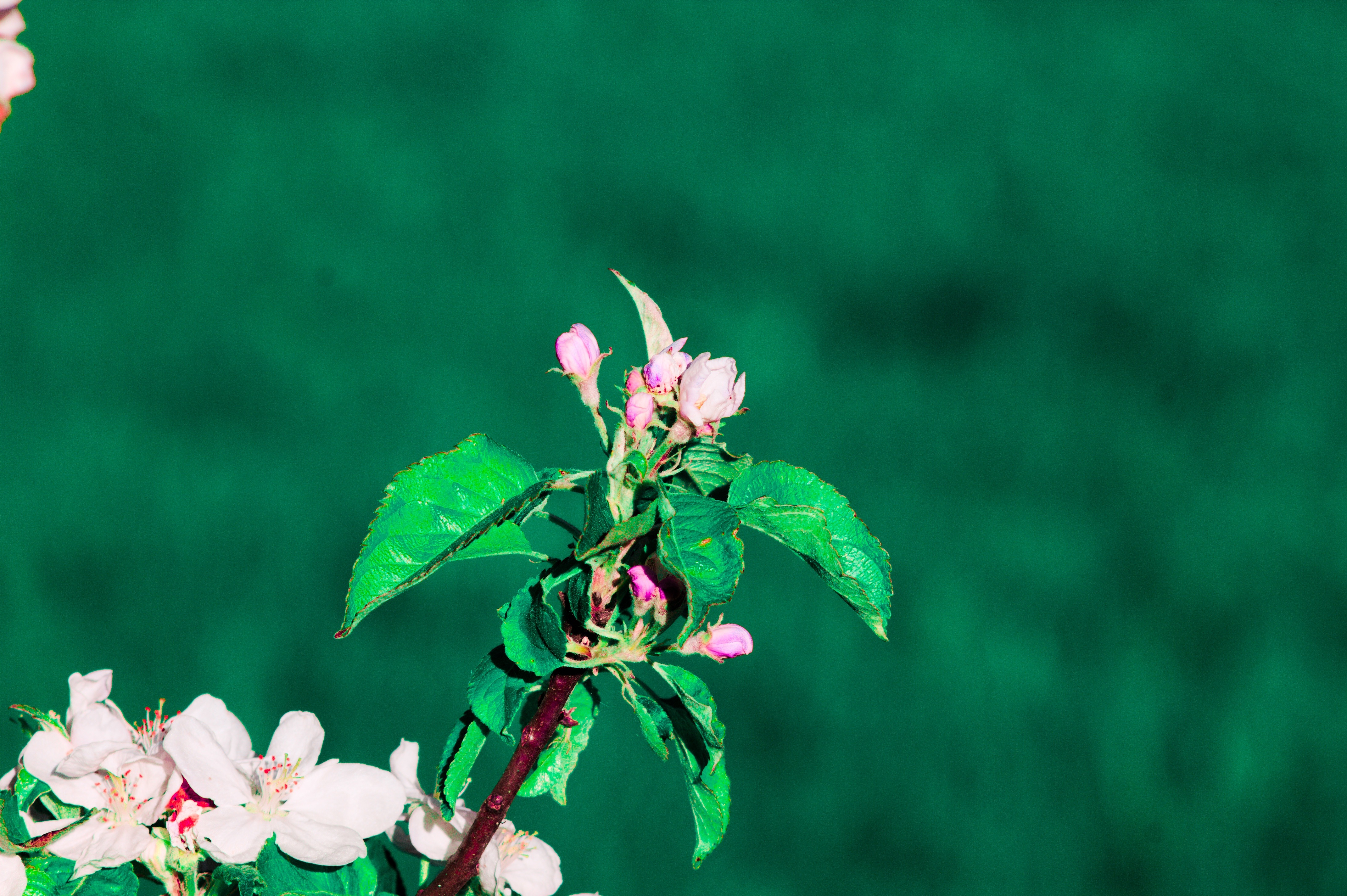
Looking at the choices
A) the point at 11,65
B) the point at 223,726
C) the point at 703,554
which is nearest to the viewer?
the point at 11,65

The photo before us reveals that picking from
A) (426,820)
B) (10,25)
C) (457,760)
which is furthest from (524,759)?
(10,25)

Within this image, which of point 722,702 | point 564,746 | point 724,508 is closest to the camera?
point 724,508

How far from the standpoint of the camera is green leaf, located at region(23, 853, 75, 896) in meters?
0.45

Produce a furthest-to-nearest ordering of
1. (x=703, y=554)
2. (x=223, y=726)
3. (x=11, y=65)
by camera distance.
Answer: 1. (x=223, y=726)
2. (x=703, y=554)
3. (x=11, y=65)

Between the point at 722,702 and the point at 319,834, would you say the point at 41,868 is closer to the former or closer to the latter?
the point at 319,834

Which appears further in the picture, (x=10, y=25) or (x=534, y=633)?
(x=534, y=633)

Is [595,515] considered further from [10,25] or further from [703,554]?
[10,25]

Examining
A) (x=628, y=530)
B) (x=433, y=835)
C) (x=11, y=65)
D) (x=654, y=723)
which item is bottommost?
(x=433, y=835)

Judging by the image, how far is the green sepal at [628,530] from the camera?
0.40 m

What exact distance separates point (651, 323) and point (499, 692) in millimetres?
153

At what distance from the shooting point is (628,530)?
1.31ft

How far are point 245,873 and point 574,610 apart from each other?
6.2 inches

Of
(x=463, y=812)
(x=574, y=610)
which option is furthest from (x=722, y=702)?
(x=574, y=610)

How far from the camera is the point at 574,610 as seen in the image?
17.7 inches
